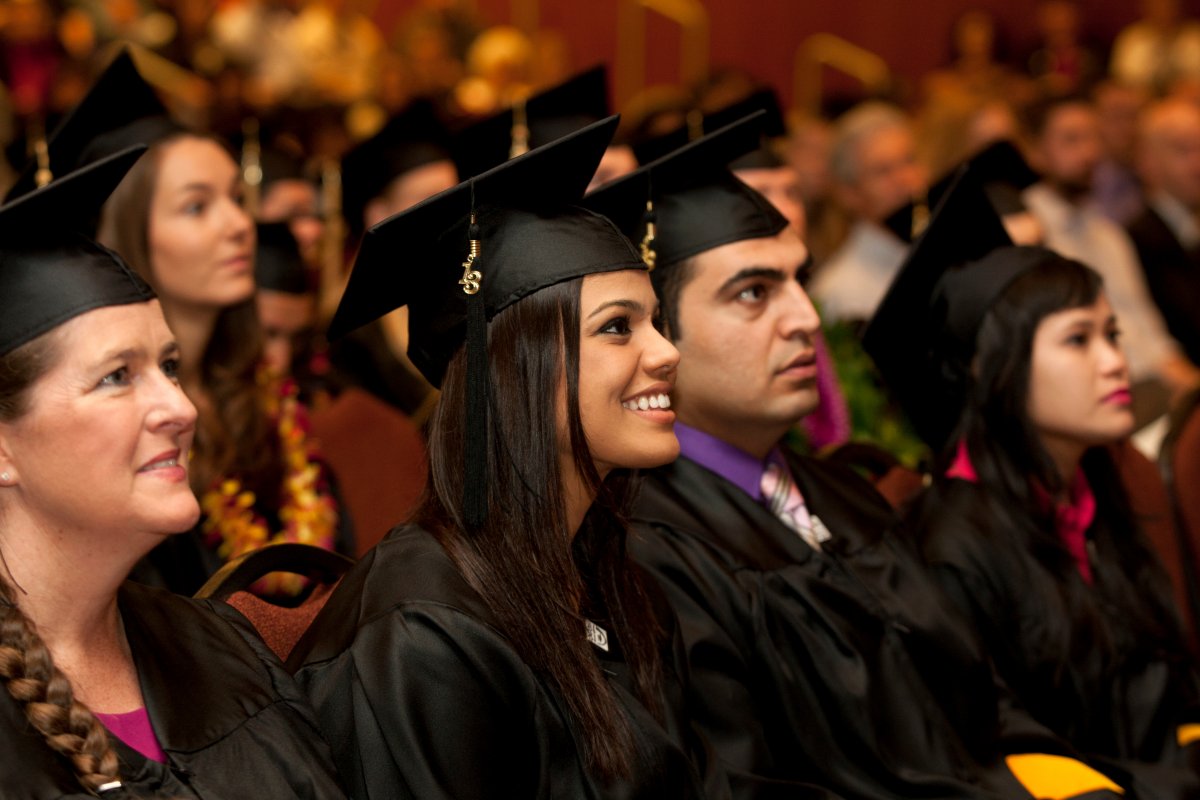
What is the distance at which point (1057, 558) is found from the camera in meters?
3.46

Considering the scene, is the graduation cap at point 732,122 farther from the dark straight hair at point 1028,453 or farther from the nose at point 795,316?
the dark straight hair at point 1028,453

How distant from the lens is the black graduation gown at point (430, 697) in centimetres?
211

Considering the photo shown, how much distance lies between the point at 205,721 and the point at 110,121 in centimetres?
229

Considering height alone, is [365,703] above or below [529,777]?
above

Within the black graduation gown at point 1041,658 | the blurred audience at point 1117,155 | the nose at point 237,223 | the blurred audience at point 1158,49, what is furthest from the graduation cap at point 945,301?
the blurred audience at point 1158,49

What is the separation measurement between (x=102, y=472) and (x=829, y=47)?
13067 millimetres

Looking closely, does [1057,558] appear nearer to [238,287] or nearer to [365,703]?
[365,703]

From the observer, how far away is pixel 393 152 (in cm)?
529

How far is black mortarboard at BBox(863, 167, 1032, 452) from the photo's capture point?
361 centimetres

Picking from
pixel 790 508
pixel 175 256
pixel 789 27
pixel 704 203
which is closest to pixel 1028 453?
pixel 790 508

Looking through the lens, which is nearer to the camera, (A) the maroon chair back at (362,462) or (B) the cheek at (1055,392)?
(B) the cheek at (1055,392)

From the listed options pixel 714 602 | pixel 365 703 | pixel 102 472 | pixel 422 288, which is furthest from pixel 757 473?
pixel 102 472

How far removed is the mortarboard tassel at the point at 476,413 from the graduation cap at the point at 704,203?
93 cm

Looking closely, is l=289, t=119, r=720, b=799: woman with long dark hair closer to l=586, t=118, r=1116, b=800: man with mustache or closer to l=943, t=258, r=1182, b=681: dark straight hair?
l=586, t=118, r=1116, b=800: man with mustache
